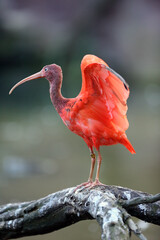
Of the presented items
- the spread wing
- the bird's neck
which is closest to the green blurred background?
the bird's neck

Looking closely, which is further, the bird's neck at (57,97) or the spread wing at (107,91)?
the bird's neck at (57,97)

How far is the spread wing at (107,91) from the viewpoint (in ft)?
6.81

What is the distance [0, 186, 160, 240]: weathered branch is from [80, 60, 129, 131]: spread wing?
40 centimetres

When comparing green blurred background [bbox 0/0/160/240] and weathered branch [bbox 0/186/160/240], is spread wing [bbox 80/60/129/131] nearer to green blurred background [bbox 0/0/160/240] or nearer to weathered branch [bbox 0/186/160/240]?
weathered branch [bbox 0/186/160/240]

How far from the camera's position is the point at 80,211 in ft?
6.44

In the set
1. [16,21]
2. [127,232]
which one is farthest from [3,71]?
[127,232]

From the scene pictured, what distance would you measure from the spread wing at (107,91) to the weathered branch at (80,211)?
0.40 m

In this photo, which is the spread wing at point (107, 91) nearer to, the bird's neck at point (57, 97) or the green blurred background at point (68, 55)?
the bird's neck at point (57, 97)

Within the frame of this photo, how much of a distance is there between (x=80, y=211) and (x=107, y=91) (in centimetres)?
65

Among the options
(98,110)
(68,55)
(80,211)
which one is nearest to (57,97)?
(98,110)

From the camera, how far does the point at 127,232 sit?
1.55 metres

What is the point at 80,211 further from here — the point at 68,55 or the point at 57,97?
the point at 68,55

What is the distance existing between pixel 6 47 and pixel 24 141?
4.60 meters

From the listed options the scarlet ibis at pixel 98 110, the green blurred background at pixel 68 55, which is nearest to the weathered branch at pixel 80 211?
the scarlet ibis at pixel 98 110
